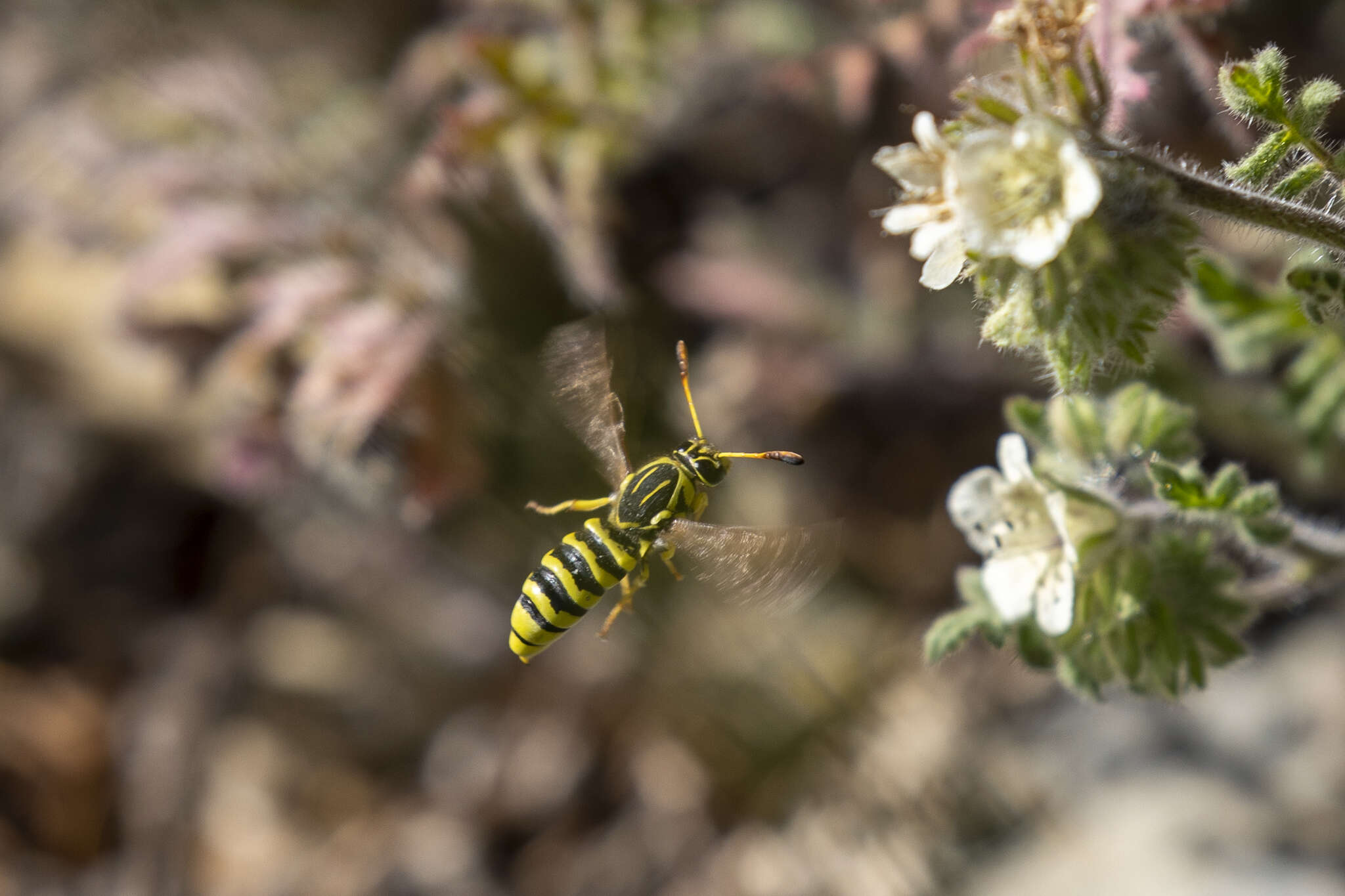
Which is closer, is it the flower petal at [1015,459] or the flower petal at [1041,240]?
the flower petal at [1041,240]

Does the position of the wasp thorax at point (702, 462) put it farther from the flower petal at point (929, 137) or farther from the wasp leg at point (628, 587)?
the flower petal at point (929, 137)

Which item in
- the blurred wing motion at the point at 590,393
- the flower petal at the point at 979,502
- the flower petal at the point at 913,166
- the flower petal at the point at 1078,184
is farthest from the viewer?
the blurred wing motion at the point at 590,393

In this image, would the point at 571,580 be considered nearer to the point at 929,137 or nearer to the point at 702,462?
the point at 702,462

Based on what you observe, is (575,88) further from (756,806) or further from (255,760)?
(255,760)

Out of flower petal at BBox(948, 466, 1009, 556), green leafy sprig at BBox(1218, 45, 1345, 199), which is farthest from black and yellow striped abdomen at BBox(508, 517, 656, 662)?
green leafy sprig at BBox(1218, 45, 1345, 199)

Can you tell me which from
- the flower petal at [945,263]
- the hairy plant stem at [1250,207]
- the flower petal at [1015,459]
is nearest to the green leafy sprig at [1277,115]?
the hairy plant stem at [1250,207]

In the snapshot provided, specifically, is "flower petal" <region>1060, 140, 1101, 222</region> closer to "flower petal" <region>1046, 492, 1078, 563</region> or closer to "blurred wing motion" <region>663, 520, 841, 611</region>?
"flower petal" <region>1046, 492, 1078, 563</region>

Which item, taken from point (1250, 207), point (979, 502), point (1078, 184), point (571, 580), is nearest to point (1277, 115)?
point (1250, 207)
